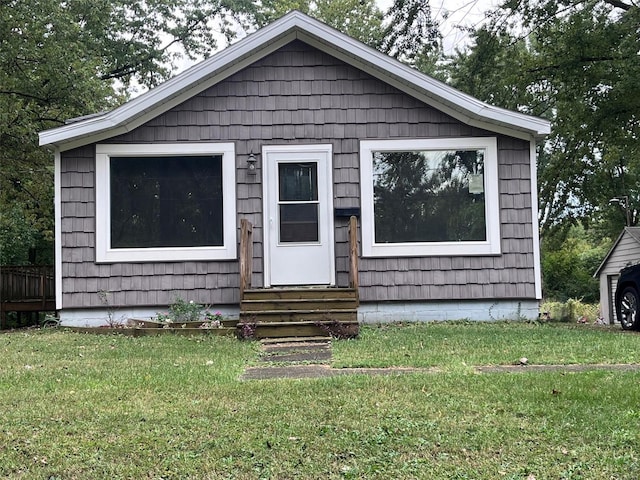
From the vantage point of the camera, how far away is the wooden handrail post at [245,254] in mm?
7895

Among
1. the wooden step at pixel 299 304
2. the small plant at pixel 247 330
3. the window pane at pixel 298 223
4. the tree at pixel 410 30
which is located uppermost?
the tree at pixel 410 30

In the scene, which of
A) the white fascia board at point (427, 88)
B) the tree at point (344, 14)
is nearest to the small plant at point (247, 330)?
the white fascia board at point (427, 88)

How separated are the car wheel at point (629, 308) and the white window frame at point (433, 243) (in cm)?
176

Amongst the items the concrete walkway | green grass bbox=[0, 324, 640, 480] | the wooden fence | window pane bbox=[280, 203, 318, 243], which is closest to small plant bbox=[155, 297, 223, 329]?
window pane bbox=[280, 203, 318, 243]

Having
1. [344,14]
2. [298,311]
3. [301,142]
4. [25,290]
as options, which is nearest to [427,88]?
[301,142]

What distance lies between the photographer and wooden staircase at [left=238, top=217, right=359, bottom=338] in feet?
24.1

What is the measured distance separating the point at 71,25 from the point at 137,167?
27.6 feet

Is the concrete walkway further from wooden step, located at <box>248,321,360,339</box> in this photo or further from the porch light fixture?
the porch light fixture

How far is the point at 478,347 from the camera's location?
20.7 feet

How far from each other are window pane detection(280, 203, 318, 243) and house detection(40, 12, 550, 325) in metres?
0.02

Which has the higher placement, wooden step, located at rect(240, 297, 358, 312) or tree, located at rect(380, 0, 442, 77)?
tree, located at rect(380, 0, 442, 77)

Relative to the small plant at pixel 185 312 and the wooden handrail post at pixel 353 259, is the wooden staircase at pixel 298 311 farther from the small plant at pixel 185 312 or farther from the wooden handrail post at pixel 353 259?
the small plant at pixel 185 312

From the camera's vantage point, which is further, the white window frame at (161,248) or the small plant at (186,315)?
the white window frame at (161,248)

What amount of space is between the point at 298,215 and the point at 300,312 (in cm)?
205
